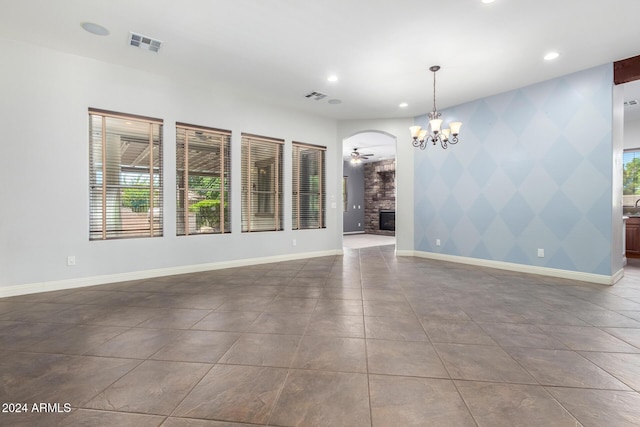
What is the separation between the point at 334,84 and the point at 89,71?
3502 mm

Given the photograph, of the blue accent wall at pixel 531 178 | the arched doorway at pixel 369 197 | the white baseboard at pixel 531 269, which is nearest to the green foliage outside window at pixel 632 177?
the white baseboard at pixel 531 269

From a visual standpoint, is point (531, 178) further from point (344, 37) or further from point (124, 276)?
point (124, 276)

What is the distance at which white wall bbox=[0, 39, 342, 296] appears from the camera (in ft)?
11.5

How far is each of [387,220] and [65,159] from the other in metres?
10.3

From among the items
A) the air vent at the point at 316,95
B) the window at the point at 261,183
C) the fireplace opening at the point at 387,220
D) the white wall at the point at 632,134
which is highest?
the air vent at the point at 316,95

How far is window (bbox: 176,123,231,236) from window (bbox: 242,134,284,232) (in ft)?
1.11

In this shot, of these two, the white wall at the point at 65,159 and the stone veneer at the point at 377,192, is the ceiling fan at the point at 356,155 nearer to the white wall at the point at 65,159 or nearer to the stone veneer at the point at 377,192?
the stone veneer at the point at 377,192

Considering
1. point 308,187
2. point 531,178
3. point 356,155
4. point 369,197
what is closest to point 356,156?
point 356,155

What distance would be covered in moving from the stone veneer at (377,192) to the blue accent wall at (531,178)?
18.9 feet

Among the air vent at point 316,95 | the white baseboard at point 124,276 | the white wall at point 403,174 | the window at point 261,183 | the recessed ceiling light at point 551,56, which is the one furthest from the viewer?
the white wall at point 403,174

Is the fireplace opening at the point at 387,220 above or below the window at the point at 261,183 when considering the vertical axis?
below

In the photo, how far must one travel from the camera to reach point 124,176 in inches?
167

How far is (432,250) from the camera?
20.4ft

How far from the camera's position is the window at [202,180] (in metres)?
4.77
